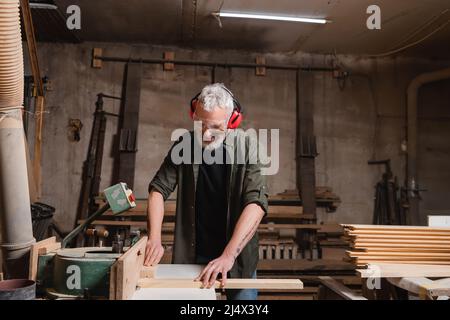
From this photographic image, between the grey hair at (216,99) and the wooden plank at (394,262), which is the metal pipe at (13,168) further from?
the wooden plank at (394,262)

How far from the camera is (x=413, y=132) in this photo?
5324mm

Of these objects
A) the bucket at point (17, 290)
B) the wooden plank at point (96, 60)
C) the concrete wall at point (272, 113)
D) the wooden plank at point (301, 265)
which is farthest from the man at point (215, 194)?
the wooden plank at point (96, 60)

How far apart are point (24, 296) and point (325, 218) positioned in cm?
449

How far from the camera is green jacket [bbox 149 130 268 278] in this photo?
2.11m

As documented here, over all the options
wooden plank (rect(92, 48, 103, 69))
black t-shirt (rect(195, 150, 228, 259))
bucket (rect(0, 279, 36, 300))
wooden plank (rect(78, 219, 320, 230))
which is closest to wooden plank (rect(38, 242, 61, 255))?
bucket (rect(0, 279, 36, 300))

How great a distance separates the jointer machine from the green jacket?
52 centimetres

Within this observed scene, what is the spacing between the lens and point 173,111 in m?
5.13

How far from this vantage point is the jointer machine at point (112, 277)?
1.35 metres

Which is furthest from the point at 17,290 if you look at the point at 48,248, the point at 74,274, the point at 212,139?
the point at 212,139

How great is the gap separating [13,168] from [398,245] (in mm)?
1763

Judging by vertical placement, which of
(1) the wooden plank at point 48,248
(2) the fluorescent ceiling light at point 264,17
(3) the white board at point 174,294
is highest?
(2) the fluorescent ceiling light at point 264,17

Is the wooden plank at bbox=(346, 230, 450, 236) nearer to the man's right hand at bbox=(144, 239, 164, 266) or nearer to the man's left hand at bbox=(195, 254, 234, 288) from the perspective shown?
the man's left hand at bbox=(195, 254, 234, 288)

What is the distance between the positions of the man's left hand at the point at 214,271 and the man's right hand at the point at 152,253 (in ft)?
1.01
